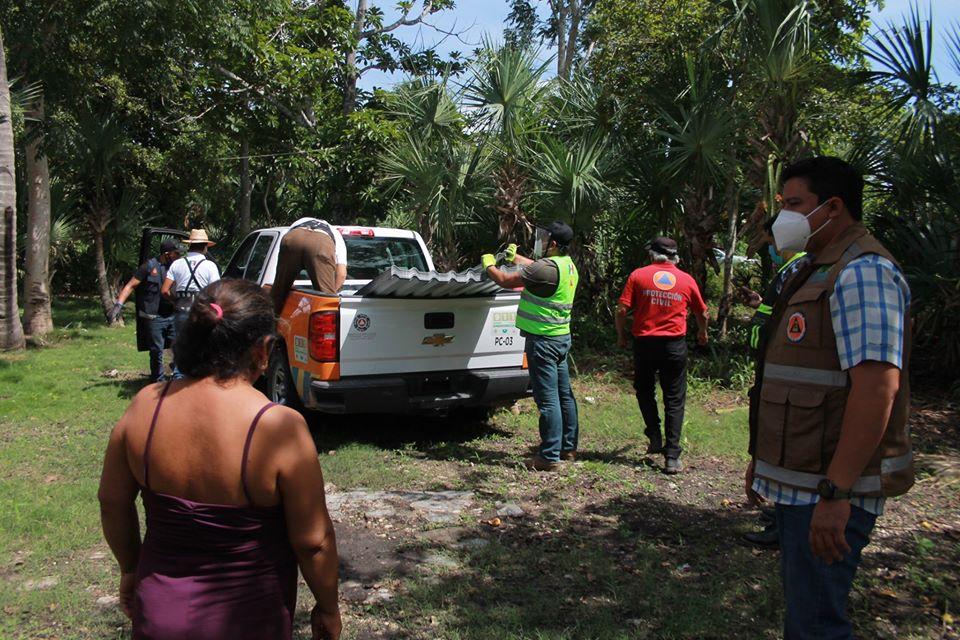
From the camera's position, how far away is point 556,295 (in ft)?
19.2

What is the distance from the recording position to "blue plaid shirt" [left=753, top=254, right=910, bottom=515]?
7.08 ft

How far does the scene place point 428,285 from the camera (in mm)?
5949

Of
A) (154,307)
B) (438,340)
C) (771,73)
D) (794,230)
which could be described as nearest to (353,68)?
(154,307)

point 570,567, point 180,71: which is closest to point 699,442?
point 570,567

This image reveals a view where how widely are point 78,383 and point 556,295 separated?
646 centimetres

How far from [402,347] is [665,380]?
215 centimetres

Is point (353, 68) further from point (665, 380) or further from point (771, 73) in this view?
point (665, 380)

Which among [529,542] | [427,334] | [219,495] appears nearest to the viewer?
[219,495]

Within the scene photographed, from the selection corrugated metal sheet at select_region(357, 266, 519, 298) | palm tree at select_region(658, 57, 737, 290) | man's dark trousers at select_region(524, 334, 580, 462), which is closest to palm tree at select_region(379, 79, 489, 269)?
palm tree at select_region(658, 57, 737, 290)

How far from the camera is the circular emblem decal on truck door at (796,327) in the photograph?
2.35m

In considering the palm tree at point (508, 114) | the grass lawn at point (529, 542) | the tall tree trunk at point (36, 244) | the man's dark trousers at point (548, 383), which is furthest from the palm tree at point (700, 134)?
the tall tree trunk at point (36, 244)

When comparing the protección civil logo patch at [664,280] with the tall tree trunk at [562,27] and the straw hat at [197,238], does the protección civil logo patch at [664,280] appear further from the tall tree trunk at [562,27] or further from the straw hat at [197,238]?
the tall tree trunk at [562,27]

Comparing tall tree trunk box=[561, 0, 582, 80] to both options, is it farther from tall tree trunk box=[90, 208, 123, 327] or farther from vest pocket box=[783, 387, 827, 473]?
vest pocket box=[783, 387, 827, 473]

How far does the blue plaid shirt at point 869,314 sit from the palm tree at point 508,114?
867 centimetres
